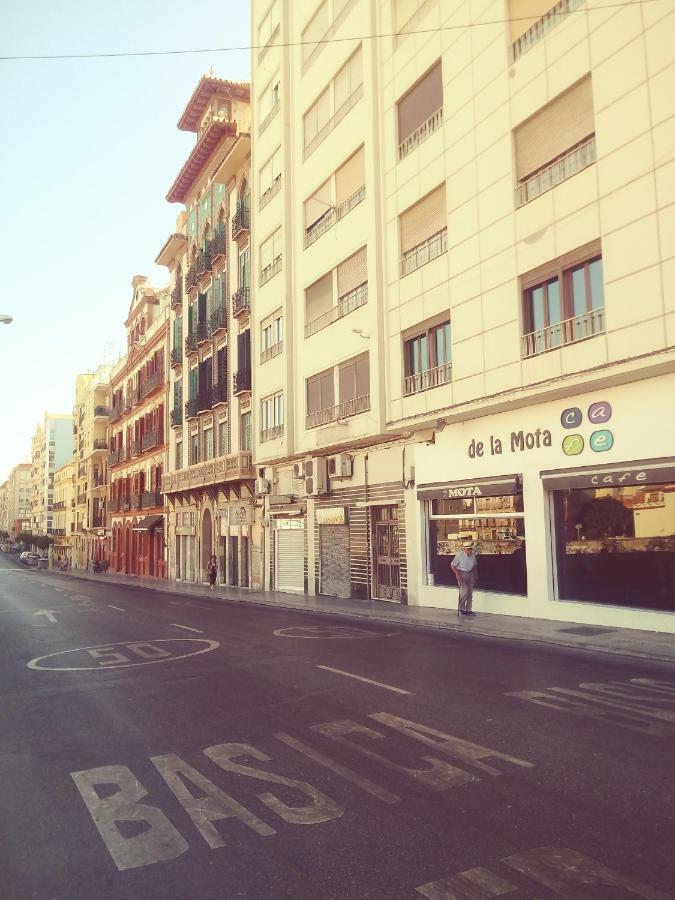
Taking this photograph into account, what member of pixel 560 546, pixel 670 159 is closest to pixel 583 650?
pixel 560 546

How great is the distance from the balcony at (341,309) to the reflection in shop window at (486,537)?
24.7ft

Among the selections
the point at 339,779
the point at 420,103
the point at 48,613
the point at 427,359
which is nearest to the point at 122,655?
the point at 339,779

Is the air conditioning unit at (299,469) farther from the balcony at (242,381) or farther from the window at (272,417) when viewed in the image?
the balcony at (242,381)

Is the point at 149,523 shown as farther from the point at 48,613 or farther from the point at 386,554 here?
the point at 386,554

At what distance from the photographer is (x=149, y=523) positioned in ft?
156

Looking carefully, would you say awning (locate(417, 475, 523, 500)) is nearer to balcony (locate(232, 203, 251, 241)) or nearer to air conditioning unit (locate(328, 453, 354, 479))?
air conditioning unit (locate(328, 453, 354, 479))

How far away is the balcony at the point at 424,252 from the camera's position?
1953cm

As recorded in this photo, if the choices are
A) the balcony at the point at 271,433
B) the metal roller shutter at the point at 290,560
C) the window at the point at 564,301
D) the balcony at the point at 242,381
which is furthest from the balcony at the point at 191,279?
the window at the point at 564,301

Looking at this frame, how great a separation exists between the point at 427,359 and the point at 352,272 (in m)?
5.44

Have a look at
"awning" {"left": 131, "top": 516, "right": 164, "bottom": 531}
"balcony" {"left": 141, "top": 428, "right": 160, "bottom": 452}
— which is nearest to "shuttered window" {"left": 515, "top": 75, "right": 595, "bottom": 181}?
"balcony" {"left": 141, "top": 428, "right": 160, "bottom": 452}

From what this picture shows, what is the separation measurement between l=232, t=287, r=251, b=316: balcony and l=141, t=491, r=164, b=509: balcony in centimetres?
1793

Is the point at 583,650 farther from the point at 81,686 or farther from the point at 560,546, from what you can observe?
the point at 81,686

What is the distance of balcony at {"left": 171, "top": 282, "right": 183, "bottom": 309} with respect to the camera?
42.9 m

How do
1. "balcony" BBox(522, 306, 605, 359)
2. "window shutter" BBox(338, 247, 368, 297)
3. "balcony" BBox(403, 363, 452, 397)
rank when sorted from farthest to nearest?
1. "window shutter" BBox(338, 247, 368, 297)
2. "balcony" BBox(403, 363, 452, 397)
3. "balcony" BBox(522, 306, 605, 359)
